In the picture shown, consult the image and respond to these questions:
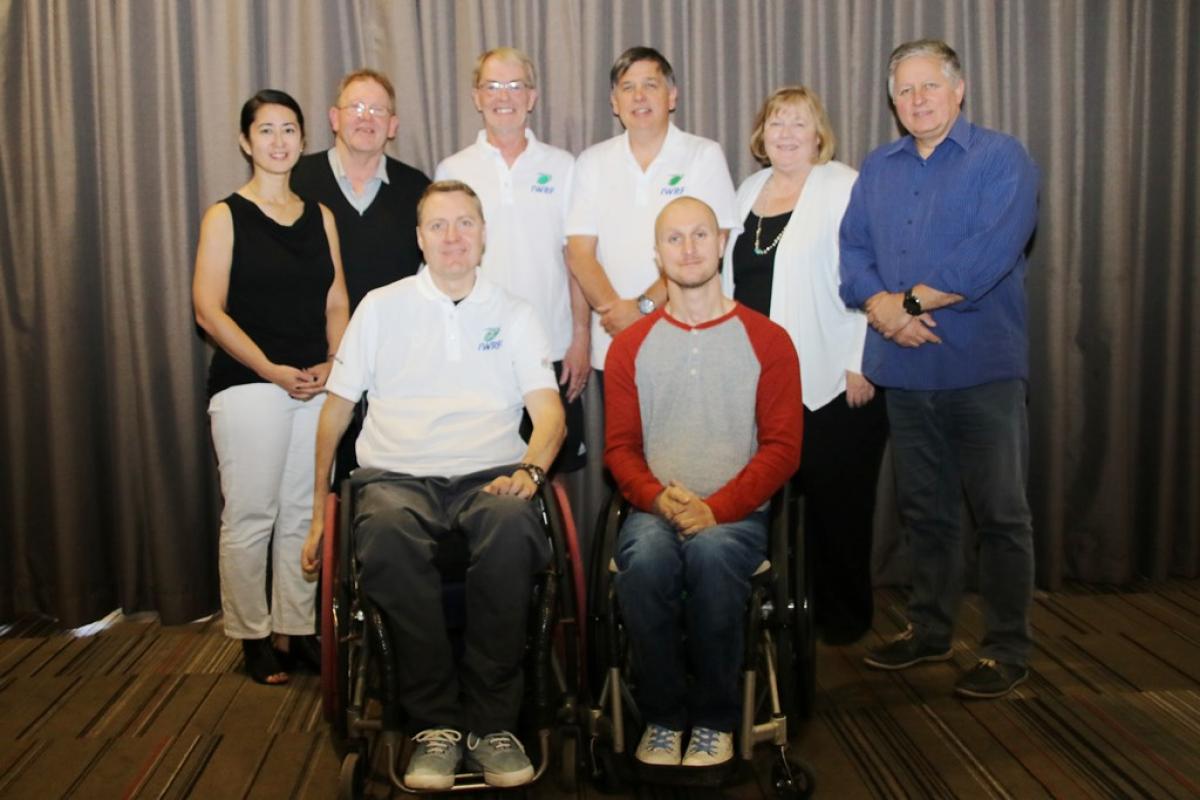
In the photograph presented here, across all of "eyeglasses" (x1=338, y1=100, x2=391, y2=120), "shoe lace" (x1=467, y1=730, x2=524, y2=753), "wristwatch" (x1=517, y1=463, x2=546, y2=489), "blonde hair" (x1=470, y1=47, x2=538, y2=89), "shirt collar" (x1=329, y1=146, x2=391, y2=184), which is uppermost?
"blonde hair" (x1=470, y1=47, x2=538, y2=89)

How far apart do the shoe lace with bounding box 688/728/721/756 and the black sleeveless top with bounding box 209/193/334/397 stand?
150 cm

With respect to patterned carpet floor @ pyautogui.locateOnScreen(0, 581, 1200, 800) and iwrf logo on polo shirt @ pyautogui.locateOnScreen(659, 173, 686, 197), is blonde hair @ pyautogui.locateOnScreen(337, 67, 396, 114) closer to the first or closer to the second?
iwrf logo on polo shirt @ pyautogui.locateOnScreen(659, 173, 686, 197)

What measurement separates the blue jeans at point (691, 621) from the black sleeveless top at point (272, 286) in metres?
1.25

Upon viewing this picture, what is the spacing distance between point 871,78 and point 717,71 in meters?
0.52

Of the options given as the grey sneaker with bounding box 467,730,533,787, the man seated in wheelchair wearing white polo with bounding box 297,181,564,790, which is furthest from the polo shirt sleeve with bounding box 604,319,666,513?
the grey sneaker with bounding box 467,730,533,787

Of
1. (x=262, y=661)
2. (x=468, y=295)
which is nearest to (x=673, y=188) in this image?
(x=468, y=295)

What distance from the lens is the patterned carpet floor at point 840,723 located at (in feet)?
8.16

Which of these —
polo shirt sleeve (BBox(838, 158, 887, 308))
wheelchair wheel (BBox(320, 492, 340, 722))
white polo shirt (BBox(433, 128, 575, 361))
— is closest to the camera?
wheelchair wheel (BBox(320, 492, 340, 722))

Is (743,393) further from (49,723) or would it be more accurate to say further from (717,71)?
(49,723)

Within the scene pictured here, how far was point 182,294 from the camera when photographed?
11.9 feet

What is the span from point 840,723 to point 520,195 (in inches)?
66.7

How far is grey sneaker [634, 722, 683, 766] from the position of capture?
238 cm

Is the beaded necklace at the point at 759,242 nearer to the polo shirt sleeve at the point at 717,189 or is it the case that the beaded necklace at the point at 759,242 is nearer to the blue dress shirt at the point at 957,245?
the polo shirt sleeve at the point at 717,189

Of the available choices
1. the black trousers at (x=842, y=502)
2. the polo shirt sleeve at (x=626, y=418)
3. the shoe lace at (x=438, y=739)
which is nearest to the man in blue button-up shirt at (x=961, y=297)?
the black trousers at (x=842, y=502)
